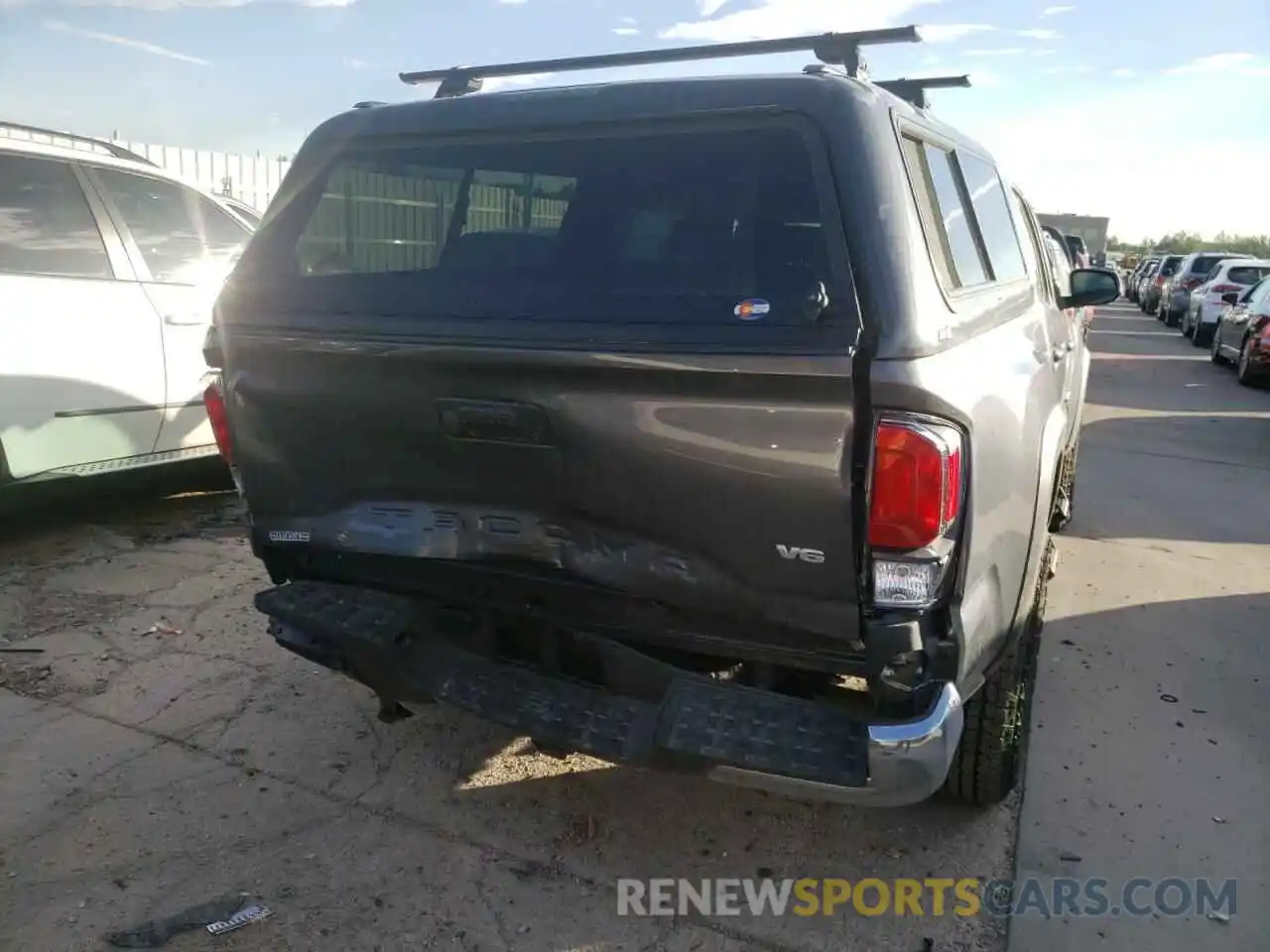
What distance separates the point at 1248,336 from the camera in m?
13.8

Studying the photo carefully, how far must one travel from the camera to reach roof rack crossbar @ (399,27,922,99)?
117 inches

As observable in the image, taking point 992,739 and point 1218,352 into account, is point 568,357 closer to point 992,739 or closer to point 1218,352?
point 992,739

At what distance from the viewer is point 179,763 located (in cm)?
341

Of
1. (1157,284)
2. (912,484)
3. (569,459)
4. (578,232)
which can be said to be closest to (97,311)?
(578,232)

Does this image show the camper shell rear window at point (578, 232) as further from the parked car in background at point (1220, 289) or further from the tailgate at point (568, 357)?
the parked car in background at point (1220, 289)

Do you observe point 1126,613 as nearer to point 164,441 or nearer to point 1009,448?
point 1009,448

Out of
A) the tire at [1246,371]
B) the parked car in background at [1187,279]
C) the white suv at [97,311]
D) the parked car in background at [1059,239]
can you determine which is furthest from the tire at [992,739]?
the parked car in background at [1187,279]

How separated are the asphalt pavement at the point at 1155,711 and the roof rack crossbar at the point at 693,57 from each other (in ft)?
7.70

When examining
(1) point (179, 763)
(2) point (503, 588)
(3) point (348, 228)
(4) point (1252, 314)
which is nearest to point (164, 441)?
(1) point (179, 763)

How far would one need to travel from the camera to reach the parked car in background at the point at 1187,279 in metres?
22.0

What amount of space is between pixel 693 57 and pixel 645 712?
2.07 m

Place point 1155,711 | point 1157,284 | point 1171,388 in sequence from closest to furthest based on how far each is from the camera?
point 1155,711
point 1171,388
point 1157,284

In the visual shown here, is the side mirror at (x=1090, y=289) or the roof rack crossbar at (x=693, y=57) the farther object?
the side mirror at (x=1090, y=289)

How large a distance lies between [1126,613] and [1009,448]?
2.81 meters
